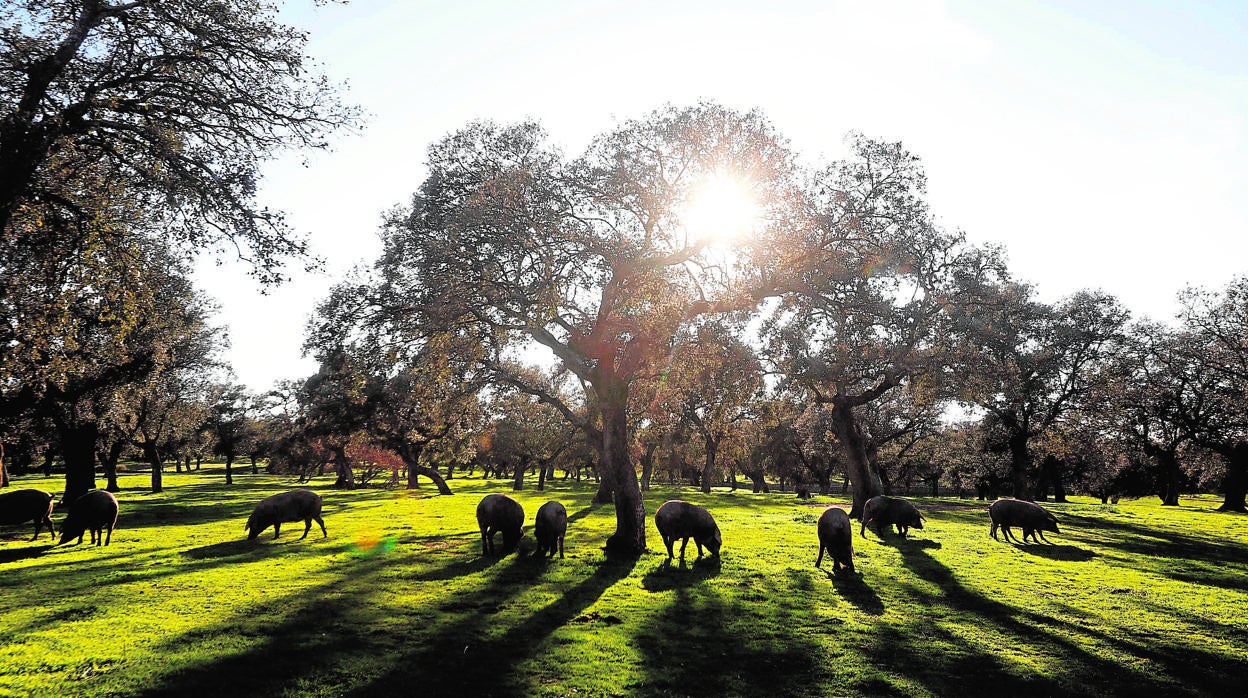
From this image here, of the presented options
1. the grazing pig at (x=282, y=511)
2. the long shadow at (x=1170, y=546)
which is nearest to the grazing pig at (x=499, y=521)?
the grazing pig at (x=282, y=511)

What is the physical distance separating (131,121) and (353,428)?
145 feet

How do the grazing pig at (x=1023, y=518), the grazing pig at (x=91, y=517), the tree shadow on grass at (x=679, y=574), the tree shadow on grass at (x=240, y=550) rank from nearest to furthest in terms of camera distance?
the tree shadow on grass at (x=679, y=574) → the tree shadow on grass at (x=240, y=550) → the grazing pig at (x=91, y=517) → the grazing pig at (x=1023, y=518)

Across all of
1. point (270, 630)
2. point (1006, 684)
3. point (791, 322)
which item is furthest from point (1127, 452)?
point (270, 630)

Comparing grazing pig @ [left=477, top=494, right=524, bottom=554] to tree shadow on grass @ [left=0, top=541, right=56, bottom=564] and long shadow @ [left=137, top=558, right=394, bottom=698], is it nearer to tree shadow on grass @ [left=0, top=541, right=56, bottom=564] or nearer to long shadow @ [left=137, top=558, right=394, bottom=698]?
long shadow @ [left=137, top=558, right=394, bottom=698]

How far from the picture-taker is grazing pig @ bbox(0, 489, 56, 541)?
20.5 metres

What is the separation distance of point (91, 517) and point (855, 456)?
34208 millimetres

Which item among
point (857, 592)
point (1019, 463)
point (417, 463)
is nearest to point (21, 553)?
point (857, 592)

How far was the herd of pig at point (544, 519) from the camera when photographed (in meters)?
17.9

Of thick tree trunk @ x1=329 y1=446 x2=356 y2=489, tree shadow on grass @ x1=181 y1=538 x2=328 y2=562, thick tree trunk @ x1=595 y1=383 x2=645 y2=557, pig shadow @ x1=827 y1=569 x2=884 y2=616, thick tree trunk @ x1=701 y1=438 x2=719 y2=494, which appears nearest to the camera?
pig shadow @ x1=827 y1=569 x2=884 y2=616

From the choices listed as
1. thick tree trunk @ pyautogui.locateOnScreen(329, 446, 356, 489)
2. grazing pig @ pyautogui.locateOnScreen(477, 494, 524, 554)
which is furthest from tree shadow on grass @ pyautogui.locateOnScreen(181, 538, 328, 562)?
thick tree trunk @ pyautogui.locateOnScreen(329, 446, 356, 489)

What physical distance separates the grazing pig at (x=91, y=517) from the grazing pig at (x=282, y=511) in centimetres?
441

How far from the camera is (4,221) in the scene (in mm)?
10039

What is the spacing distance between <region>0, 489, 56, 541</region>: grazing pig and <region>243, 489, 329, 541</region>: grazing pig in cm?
685

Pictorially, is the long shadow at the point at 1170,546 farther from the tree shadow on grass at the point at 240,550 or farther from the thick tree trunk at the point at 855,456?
the tree shadow on grass at the point at 240,550
